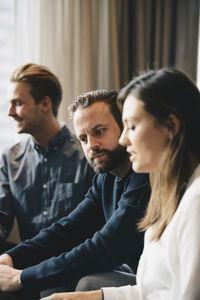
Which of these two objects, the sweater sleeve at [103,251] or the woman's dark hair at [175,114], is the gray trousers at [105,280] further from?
the woman's dark hair at [175,114]

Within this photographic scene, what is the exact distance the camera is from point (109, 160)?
141 cm

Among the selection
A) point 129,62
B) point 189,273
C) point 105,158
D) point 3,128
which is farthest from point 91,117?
point 129,62

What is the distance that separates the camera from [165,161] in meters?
0.96

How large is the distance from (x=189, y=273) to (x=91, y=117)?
2.35 feet

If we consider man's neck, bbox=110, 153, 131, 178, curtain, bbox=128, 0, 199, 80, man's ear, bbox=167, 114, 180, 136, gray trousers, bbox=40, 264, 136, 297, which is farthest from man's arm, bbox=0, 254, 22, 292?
curtain, bbox=128, 0, 199, 80

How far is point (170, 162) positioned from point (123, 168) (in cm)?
52

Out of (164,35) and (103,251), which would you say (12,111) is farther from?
(164,35)

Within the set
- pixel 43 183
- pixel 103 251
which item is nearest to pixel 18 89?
pixel 43 183

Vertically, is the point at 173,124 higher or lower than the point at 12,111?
higher

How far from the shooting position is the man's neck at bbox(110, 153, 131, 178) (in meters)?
1.45

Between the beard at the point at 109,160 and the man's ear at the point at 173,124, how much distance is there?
1.65ft

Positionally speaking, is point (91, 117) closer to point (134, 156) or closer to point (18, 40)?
point (134, 156)

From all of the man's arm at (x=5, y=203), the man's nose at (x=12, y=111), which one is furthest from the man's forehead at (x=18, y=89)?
the man's arm at (x=5, y=203)

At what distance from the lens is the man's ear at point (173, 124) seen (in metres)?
0.93
